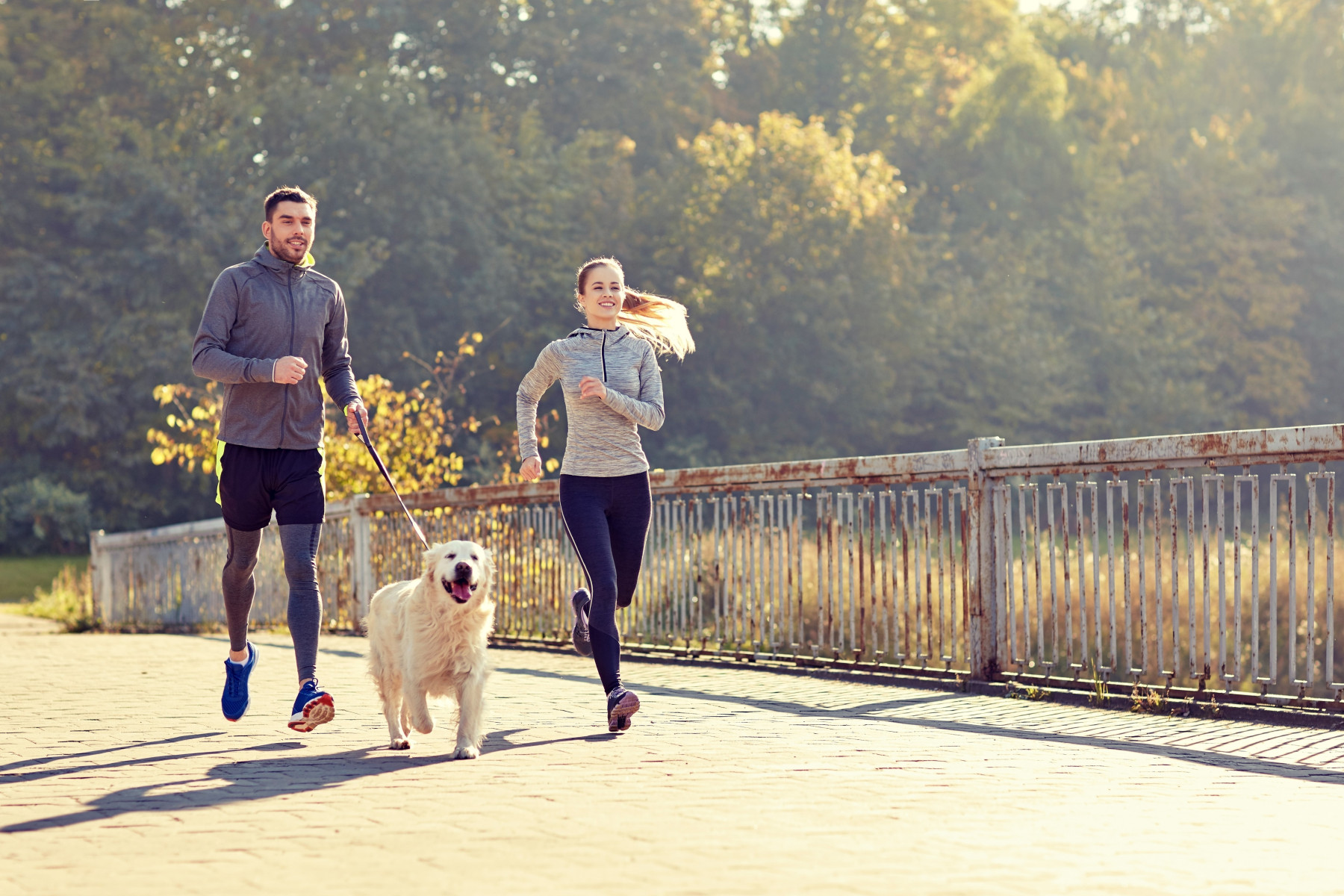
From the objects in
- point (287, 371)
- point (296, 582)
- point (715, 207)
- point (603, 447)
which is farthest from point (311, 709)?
point (715, 207)

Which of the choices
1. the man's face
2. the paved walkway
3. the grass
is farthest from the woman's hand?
the grass

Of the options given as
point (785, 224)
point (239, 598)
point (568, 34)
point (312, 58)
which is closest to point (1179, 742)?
point (239, 598)

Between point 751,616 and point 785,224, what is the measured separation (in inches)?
1439

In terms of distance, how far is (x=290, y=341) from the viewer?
6.72 meters

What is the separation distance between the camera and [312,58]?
47.3 metres

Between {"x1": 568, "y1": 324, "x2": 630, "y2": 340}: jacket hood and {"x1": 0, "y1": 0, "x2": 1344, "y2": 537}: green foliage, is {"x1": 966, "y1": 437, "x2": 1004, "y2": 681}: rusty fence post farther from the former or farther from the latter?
{"x1": 0, "y1": 0, "x2": 1344, "y2": 537}: green foliage

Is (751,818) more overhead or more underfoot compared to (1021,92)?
more underfoot

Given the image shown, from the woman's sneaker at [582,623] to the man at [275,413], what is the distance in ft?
3.79

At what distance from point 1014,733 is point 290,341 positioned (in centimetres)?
339

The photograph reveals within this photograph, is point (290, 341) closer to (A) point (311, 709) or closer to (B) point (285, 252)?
(B) point (285, 252)

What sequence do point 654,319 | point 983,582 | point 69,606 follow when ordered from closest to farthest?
point 654,319, point 983,582, point 69,606

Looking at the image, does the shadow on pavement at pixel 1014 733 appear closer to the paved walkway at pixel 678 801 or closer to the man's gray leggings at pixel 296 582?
the paved walkway at pixel 678 801

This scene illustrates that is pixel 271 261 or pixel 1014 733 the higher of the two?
pixel 271 261

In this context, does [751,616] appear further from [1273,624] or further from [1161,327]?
[1161,327]
